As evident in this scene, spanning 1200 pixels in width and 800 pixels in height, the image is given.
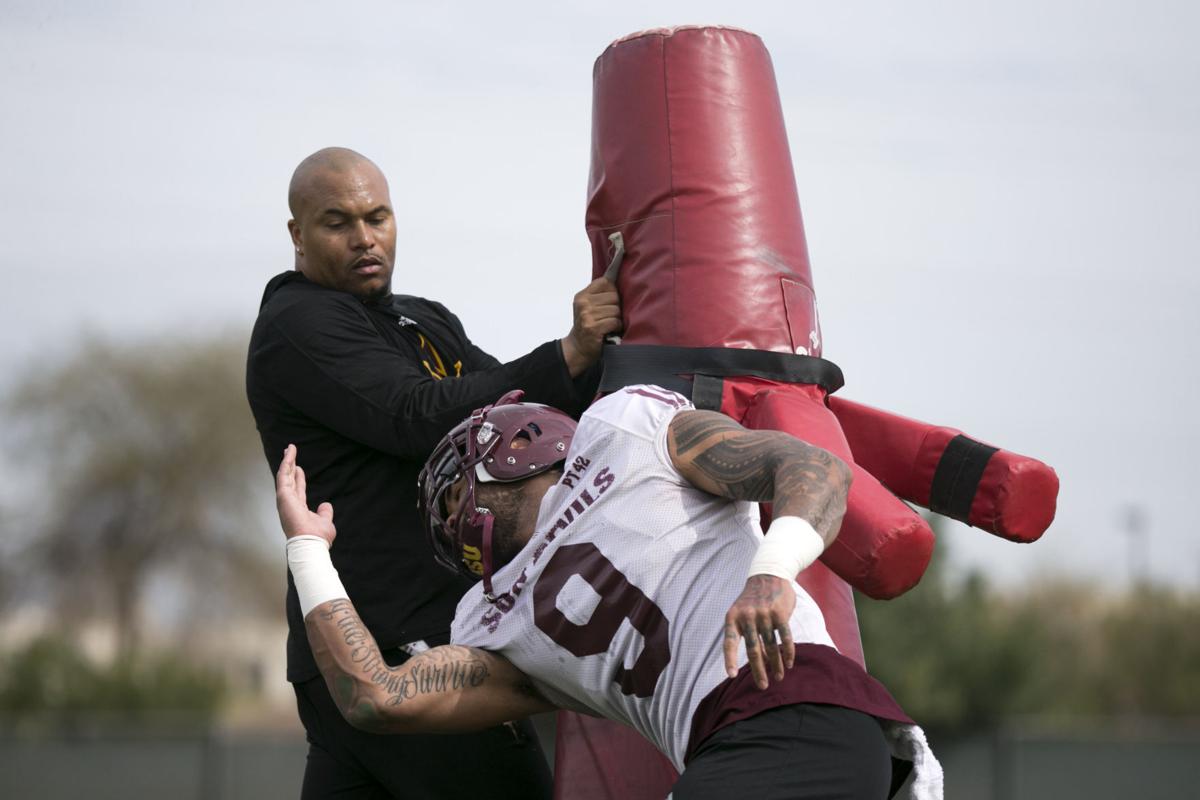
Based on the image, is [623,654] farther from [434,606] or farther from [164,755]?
[164,755]

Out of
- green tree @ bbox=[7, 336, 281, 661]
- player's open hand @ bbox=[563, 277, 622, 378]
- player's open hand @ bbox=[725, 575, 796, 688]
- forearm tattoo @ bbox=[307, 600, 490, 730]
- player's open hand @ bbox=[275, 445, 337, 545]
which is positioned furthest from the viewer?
green tree @ bbox=[7, 336, 281, 661]

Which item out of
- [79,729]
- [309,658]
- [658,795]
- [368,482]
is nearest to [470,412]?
[368,482]

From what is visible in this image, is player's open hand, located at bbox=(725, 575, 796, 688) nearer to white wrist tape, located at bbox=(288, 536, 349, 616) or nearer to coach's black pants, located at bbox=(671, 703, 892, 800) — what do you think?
coach's black pants, located at bbox=(671, 703, 892, 800)

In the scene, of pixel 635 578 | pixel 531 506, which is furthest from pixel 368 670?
pixel 635 578

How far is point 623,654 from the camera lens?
2.94m

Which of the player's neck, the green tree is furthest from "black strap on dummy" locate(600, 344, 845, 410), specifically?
the green tree

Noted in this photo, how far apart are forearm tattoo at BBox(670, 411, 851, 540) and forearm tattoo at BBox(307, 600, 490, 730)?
71cm

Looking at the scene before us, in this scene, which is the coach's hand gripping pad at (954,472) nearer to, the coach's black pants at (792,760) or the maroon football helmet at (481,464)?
the maroon football helmet at (481,464)

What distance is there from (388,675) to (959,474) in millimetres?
1662

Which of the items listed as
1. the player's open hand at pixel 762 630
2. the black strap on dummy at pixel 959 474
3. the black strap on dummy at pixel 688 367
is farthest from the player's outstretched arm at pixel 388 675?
the black strap on dummy at pixel 959 474

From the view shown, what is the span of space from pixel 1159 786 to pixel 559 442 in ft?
34.3

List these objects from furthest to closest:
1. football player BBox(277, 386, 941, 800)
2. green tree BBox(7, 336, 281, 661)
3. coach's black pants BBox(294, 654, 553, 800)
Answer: green tree BBox(7, 336, 281, 661) < coach's black pants BBox(294, 654, 553, 800) < football player BBox(277, 386, 941, 800)

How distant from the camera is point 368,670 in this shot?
3199 mm

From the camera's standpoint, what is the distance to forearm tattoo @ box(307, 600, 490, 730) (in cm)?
317
